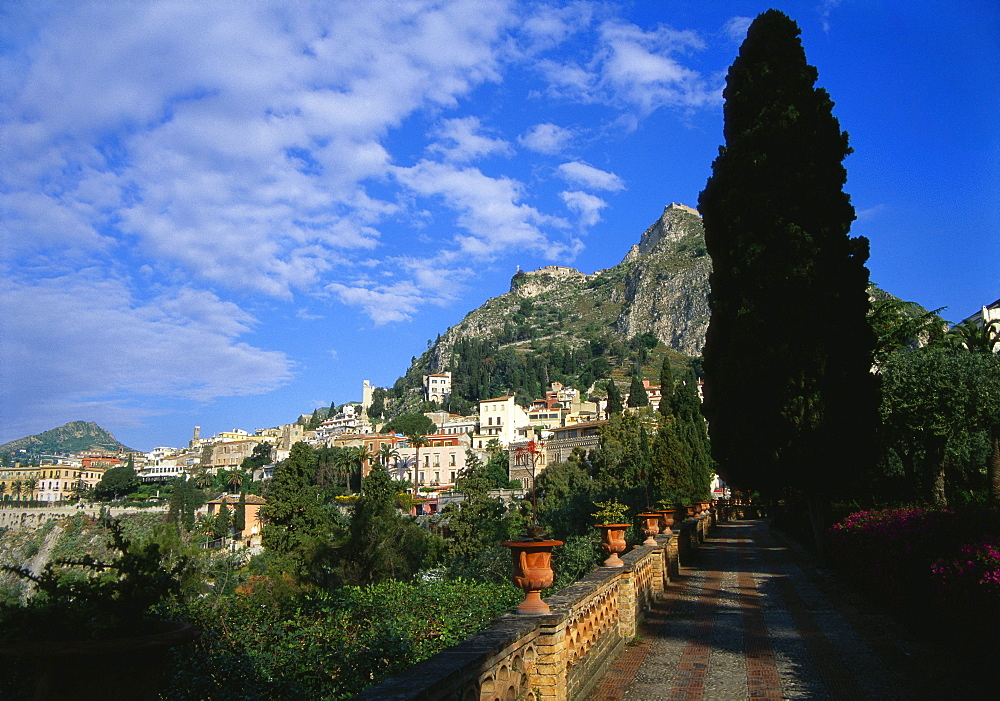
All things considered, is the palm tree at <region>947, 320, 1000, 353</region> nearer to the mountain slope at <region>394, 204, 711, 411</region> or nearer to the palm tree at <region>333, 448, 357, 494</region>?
the palm tree at <region>333, 448, 357, 494</region>

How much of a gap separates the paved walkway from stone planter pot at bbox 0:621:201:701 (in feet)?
15.2

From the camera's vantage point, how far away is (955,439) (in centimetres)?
1695

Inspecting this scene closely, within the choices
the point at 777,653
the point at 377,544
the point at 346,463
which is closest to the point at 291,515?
the point at 377,544

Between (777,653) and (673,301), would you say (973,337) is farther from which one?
(673,301)

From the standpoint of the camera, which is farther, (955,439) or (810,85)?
(955,439)

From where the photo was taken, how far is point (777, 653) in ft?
25.5

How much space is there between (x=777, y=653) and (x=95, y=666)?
747 centimetres

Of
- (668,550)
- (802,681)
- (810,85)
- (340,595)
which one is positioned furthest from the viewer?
(810,85)

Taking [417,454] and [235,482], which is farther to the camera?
[235,482]

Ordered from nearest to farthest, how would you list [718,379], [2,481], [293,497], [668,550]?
1. [668,550]
2. [718,379]
3. [293,497]
4. [2,481]

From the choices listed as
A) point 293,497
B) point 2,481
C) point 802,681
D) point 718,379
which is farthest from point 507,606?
point 2,481

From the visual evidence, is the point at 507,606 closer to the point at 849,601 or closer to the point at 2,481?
the point at 849,601

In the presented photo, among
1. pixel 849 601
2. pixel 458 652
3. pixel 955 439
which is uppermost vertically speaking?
pixel 955 439

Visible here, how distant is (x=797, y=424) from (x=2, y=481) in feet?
526
